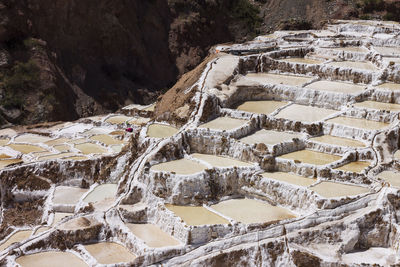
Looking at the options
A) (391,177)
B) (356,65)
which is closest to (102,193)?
(391,177)

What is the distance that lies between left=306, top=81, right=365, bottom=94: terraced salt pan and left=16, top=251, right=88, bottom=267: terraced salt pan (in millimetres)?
19978

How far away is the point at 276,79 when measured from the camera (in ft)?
129

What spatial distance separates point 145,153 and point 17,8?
1443 inches

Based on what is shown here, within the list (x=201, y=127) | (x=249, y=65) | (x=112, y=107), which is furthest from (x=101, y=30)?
(x=201, y=127)

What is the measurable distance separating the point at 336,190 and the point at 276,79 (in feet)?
46.5

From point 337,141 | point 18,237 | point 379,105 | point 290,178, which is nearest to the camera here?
point 290,178

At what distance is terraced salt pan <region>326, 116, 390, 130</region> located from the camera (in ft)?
106

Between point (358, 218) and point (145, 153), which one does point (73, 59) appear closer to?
point (145, 153)

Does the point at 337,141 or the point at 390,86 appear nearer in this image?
the point at 337,141

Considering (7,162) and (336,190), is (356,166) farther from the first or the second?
(7,162)

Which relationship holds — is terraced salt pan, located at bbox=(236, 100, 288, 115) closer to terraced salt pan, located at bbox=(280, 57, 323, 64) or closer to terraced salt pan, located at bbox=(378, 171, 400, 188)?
terraced salt pan, located at bbox=(280, 57, 323, 64)

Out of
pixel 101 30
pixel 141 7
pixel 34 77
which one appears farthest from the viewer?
pixel 141 7

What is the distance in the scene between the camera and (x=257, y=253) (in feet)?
80.5

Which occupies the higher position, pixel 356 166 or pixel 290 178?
pixel 356 166
